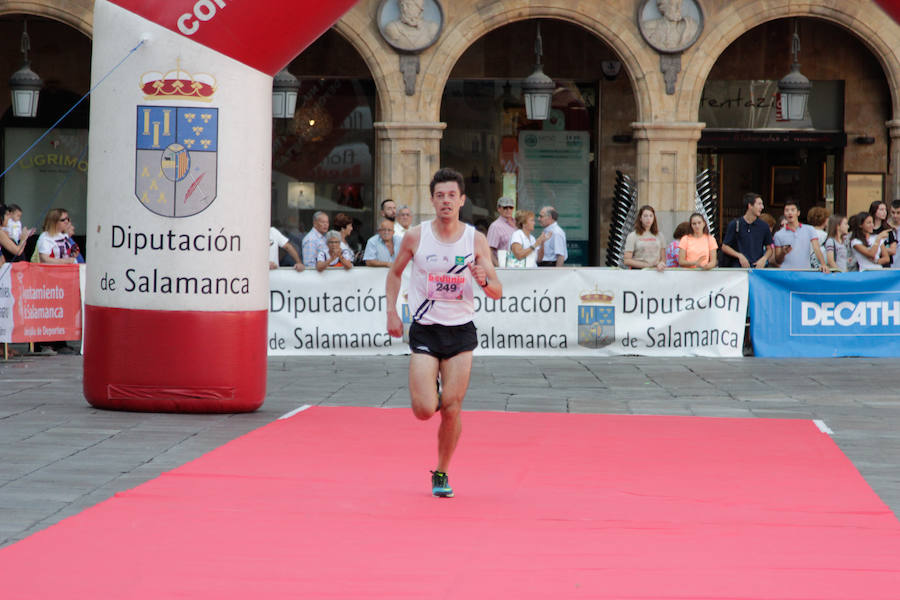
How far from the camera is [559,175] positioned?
23.2m

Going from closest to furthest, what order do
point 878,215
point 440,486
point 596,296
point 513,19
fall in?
point 440,486
point 596,296
point 878,215
point 513,19

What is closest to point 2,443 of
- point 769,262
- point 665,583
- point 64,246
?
point 665,583

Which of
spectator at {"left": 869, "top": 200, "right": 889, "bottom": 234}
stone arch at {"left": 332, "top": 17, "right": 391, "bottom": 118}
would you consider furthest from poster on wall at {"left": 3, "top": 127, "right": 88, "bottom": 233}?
spectator at {"left": 869, "top": 200, "right": 889, "bottom": 234}

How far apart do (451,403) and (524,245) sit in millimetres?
10009

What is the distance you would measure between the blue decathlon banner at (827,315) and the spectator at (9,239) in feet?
27.9

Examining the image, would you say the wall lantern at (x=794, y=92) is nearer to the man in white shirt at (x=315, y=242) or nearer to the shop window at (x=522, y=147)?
the shop window at (x=522, y=147)

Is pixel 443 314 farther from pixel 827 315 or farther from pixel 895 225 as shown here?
pixel 895 225

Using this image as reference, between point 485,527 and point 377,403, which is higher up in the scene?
point 377,403

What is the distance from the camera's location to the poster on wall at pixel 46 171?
2284 centimetres

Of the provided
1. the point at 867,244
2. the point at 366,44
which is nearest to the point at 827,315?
the point at 867,244

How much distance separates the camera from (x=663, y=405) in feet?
39.1

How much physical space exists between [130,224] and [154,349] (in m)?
0.97

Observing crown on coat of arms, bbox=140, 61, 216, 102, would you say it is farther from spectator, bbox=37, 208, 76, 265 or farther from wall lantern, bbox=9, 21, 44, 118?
wall lantern, bbox=9, 21, 44, 118

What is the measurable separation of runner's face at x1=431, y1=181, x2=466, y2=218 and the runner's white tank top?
5.9 inches
